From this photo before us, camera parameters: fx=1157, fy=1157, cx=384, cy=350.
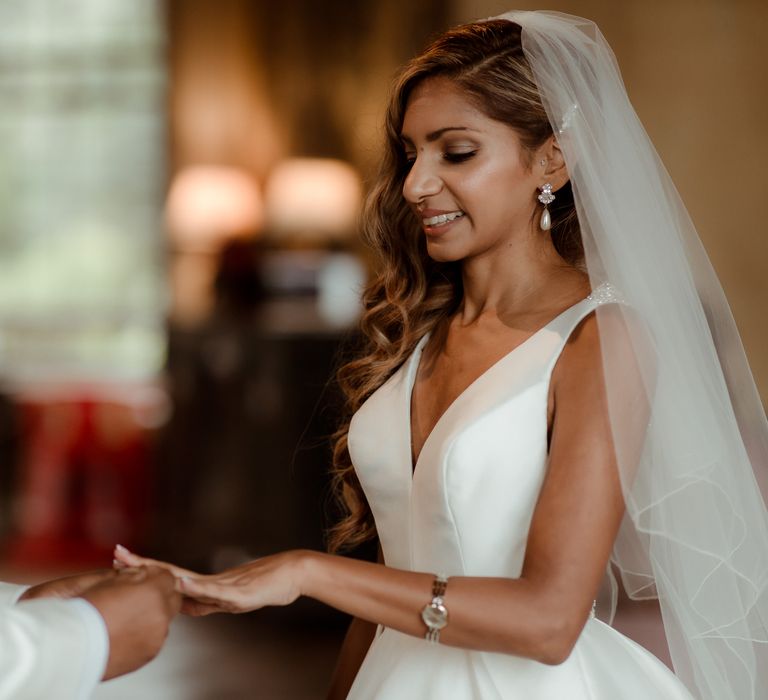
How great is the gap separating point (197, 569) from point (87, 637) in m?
4.42

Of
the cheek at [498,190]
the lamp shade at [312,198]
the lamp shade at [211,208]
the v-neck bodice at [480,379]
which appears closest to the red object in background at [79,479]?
the lamp shade at [211,208]

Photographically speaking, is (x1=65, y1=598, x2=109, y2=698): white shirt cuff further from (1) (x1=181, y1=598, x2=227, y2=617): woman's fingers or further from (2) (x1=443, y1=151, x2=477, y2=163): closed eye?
(2) (x1=443, y1=151, x2=477, y2=163): closed eye

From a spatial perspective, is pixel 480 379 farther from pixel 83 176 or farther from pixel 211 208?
pixel 83 176

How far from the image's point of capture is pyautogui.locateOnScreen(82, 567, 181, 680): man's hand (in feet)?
5.52

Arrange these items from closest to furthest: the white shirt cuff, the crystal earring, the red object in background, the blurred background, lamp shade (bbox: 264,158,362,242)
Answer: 1. the white shirt cuff
2. the crystal earring
3. the blurred background
4. the red object in background
5. lamp shade (bbox: 264,158,362,242)

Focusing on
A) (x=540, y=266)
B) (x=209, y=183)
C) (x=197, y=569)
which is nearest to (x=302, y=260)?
(x=209, y=183)

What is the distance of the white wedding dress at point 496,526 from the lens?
196 cm

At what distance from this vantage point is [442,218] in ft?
6.97

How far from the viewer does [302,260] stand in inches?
402

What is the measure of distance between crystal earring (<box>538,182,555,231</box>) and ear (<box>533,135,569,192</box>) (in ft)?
0.04

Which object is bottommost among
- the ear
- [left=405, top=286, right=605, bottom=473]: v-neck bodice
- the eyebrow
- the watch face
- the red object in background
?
the red object in background

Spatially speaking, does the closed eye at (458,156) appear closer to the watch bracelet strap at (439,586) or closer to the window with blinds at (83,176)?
the watch bracelet strap at (439,586)

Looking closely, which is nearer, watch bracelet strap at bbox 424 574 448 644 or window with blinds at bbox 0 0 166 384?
watch bracelet strap at bbox 424 574 448 644

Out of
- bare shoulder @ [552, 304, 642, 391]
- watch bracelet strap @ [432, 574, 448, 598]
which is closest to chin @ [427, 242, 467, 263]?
bare shoulder @ [552, 304, 642, 391]
